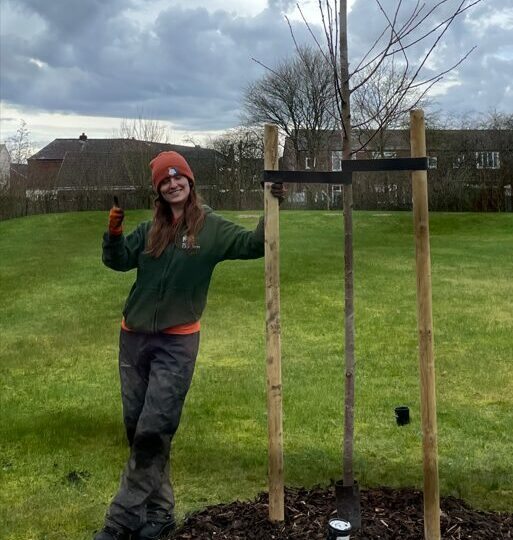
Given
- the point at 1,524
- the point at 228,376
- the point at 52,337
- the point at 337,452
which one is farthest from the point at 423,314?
the point at 52,337

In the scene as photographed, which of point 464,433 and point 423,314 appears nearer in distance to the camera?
point 423,314

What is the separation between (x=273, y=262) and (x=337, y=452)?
8.14 ft

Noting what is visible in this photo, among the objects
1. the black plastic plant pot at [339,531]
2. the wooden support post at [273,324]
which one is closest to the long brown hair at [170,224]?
the wooden support post at [273,324]

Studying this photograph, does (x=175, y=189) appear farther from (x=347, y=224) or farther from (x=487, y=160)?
(x=487, y=160)

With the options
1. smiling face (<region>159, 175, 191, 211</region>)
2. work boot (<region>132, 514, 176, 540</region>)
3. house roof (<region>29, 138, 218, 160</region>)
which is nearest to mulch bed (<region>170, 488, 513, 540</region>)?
work boot (<region>132, 514, 176, 540</region>)

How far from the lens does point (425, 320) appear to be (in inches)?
134

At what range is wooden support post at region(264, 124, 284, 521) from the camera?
3.60 meters

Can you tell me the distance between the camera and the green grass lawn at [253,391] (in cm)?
493

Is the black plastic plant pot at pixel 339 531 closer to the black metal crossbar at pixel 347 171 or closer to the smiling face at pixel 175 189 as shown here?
the black metal crossbar at pixel 347 171

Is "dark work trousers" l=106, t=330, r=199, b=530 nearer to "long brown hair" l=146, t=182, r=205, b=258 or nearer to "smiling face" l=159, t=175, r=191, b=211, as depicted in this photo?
"long brown hair" l=146, t=182, r=205, b=258

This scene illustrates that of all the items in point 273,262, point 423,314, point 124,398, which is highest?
point 273,262

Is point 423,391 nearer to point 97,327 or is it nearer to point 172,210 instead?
point 172,210

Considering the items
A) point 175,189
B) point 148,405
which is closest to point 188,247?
point 175,189

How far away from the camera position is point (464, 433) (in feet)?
19.6
